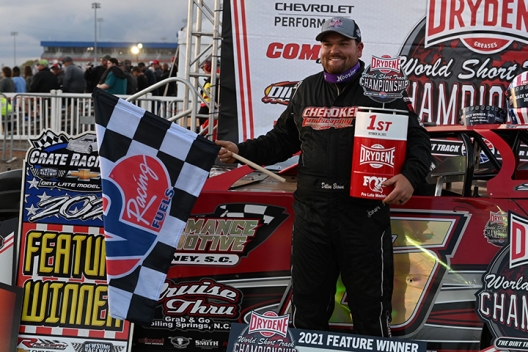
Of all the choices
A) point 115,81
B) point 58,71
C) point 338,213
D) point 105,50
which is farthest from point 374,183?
point 105,50

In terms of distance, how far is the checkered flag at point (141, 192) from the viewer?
10.2 ft

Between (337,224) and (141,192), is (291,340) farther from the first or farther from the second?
(141,192)

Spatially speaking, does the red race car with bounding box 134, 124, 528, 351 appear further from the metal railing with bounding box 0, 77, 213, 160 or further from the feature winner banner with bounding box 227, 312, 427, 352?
the metal railing with bounding box 0, 77, 213, 160

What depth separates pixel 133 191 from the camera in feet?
10.3

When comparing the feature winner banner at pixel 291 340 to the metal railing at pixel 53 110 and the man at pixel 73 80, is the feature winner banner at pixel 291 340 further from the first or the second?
the man at pixel 73 80

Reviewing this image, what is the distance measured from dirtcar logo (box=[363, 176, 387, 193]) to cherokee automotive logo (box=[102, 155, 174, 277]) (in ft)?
3.01

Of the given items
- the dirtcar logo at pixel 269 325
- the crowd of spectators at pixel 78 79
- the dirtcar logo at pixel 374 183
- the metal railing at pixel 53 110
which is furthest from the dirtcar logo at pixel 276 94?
the metal railing at pixel 53 110

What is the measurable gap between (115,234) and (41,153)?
745 millimetres

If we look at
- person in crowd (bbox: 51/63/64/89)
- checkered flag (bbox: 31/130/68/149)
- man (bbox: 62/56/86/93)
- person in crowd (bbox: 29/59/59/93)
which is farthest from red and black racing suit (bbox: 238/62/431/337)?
person in crowd (bbox: 51/63/64/89)

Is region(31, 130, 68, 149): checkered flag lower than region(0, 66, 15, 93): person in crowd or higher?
lower

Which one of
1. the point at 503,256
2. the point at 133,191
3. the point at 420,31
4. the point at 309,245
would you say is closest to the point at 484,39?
the point at 420,31

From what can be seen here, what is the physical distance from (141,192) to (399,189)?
1.18 m

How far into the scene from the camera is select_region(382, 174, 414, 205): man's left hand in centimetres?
289

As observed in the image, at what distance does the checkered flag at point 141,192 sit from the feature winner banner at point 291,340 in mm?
458
